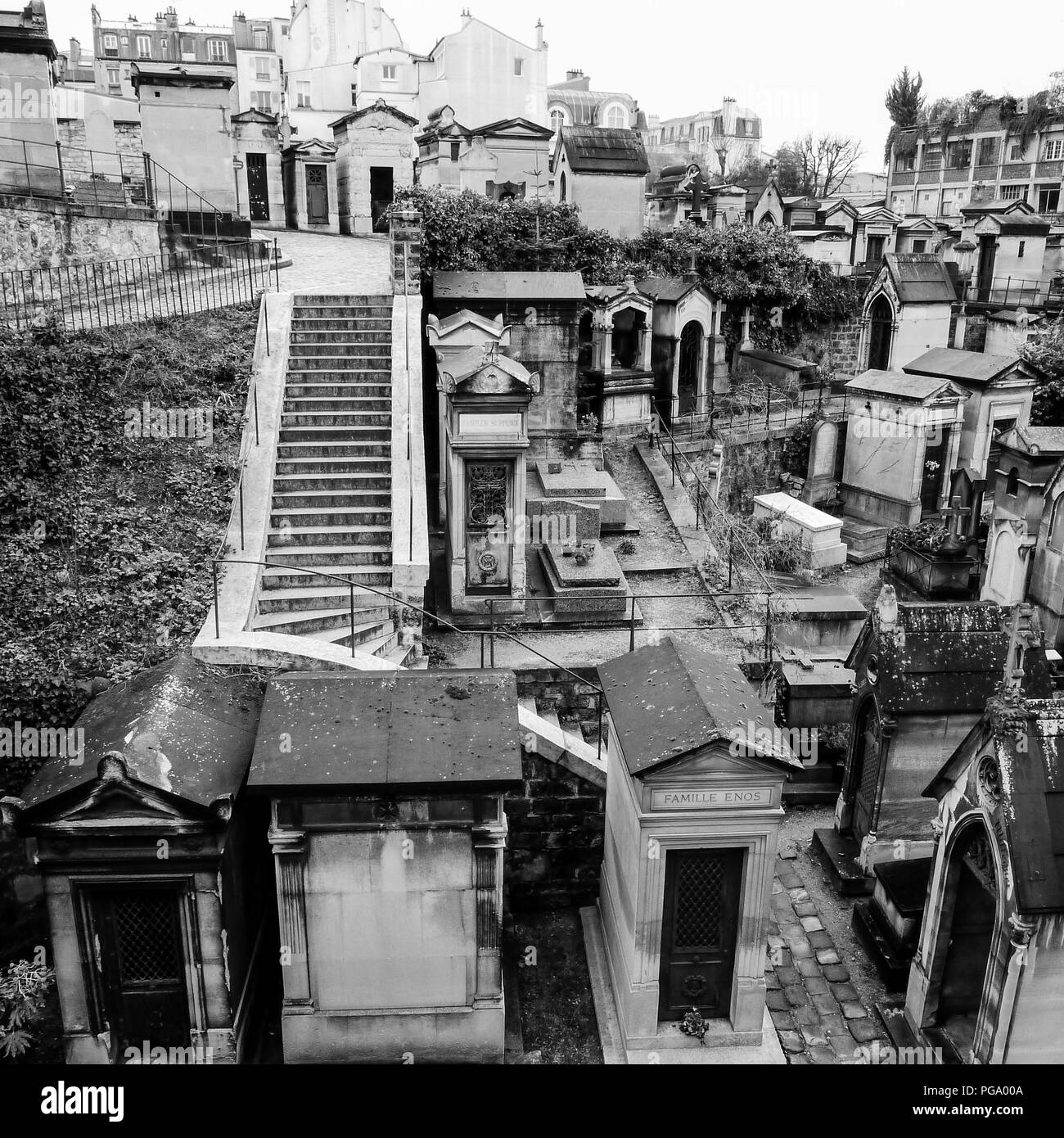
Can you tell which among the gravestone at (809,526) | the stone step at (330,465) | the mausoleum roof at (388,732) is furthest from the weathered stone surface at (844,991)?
the gravestone at (809,526)

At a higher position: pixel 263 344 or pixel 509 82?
pixel 509 82

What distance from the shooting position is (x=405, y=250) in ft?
59.3

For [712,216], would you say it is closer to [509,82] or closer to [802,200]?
[802,200]

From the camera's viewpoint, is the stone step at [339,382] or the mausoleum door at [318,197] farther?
the mausoleum door at [318,197]

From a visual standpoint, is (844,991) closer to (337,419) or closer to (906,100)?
(337,419)

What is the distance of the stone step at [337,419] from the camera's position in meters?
15.3

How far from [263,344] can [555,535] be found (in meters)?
5.96

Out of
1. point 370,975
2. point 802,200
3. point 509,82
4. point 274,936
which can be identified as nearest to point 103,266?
point 274,936

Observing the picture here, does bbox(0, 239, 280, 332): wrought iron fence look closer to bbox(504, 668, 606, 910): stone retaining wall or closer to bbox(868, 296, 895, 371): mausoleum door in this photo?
bbox(504, 668, 606, 910): stone retaining wall

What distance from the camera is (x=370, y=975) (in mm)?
8242

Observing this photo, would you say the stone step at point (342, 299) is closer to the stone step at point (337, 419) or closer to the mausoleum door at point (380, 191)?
the stone step at point (337, 419)

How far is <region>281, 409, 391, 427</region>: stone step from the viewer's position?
15.3 m

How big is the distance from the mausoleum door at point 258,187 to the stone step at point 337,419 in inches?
805

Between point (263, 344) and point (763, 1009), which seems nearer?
point (763, 1009)
